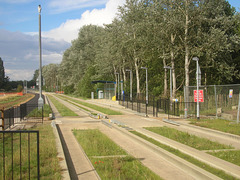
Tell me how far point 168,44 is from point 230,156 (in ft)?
82.4

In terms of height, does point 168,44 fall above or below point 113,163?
above

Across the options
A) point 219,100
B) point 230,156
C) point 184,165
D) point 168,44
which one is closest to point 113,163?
point 184,165

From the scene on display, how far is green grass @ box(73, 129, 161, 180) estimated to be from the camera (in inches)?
276

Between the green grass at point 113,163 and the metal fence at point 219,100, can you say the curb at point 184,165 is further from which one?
the metal fence at point 219,100

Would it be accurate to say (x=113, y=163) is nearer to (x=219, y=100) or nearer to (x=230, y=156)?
(x=230, y=156)

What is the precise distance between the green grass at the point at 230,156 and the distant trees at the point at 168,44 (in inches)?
765

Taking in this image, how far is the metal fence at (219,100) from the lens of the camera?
19.4 metres

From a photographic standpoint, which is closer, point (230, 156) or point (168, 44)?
point (230, 156)

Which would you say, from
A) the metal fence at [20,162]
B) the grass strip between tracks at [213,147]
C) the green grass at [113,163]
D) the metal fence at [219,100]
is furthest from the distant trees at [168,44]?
the metal fence at [20,162]

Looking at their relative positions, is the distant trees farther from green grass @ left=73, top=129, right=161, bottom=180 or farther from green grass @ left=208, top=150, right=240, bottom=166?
green grass @ left=73, top=129, right=161, bottom=180

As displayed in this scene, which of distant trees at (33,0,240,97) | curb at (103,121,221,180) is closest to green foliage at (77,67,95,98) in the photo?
distant trees at (33,0,240,97)

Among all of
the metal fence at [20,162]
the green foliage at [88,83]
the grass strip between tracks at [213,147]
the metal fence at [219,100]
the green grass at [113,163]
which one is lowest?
the grass strip between tracks at [213,147]

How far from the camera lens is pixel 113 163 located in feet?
26.6

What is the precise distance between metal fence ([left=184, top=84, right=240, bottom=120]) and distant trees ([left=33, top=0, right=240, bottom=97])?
20.1ft
